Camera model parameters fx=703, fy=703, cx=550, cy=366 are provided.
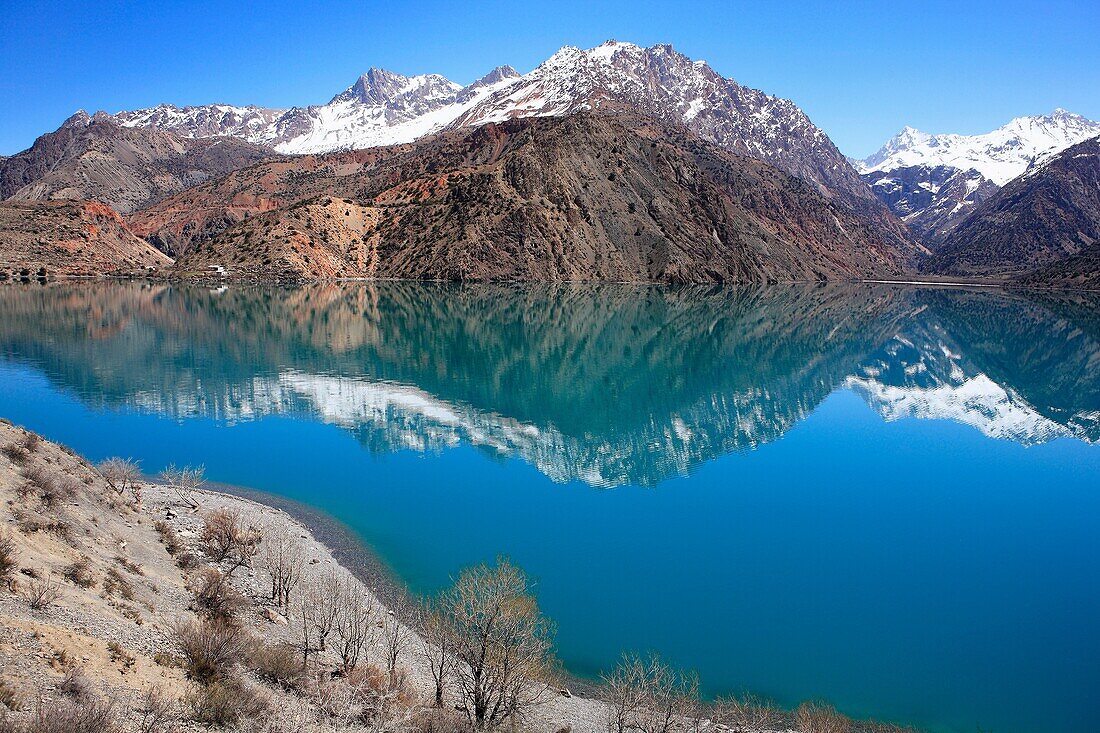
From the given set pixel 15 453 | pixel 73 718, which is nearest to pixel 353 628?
pixel 73 718

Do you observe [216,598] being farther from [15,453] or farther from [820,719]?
[820,719]

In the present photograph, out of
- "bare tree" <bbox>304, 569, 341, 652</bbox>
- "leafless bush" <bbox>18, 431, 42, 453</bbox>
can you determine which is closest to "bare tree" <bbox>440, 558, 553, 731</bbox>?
"bare tree" <bbox>304, 569, 341, 652</bbox>

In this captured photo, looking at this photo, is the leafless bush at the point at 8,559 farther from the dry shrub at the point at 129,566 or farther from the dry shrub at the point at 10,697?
the dry shrub at the point at 10,697

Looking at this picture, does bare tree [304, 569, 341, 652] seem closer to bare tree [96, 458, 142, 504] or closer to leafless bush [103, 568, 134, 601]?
leafless bush [103, 568, 134, 601]

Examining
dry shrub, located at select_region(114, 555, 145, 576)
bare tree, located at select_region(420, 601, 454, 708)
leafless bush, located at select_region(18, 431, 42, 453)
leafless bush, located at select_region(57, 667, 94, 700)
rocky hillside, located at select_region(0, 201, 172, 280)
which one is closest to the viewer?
leafless bush, located at select_region(57, 667, 94, 700)

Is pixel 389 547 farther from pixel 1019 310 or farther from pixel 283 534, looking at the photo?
pixel 1019 310
